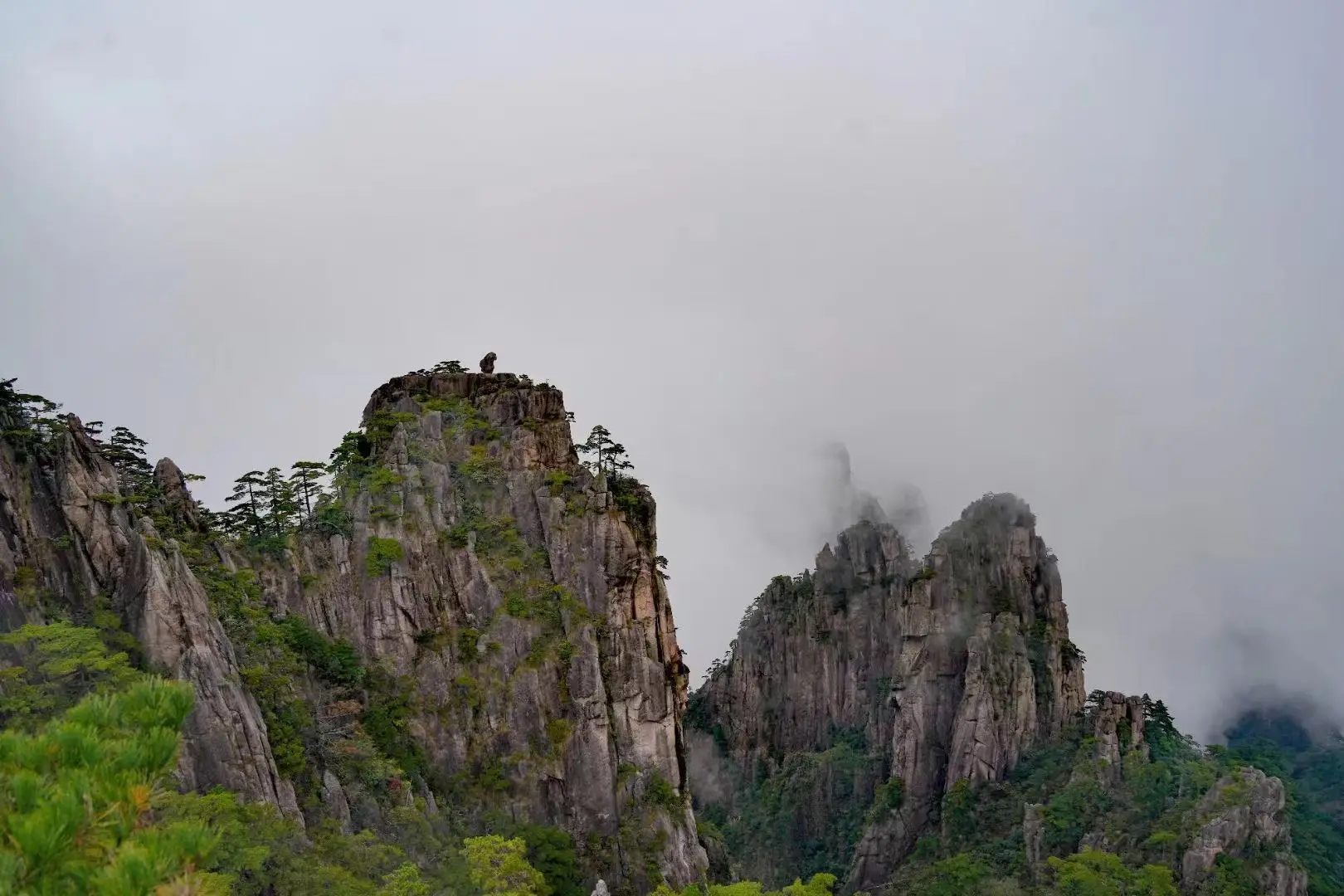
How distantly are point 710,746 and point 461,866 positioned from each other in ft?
269

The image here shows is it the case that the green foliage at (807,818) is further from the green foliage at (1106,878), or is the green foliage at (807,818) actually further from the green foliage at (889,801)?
the green foliage at (1106,878)

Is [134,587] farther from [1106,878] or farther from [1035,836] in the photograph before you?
[1035,836]

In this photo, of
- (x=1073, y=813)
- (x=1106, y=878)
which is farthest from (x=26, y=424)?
(x=1073, y=813)

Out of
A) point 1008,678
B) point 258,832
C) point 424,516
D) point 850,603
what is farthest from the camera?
point 850,603

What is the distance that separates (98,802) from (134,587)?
85.9 ft

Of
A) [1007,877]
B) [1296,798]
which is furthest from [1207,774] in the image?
[1296,798]

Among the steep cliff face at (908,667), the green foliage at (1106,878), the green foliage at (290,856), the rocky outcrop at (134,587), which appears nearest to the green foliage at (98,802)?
the green foliage at (290,856)

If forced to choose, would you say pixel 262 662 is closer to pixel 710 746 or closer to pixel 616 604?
pixel 616 604

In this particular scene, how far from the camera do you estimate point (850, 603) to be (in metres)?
113

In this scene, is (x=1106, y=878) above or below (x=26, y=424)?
below

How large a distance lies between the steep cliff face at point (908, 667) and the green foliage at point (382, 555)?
5909 centimetres

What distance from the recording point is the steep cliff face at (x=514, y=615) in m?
47.6

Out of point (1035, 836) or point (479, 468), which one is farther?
point (1035, 836)

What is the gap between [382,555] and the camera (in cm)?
4934
